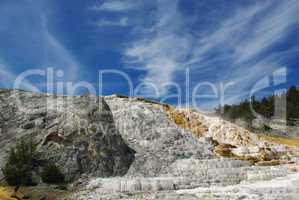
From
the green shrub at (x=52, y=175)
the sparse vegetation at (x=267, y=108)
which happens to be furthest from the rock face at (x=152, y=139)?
the sparse vegetation at (x=267, y=108)

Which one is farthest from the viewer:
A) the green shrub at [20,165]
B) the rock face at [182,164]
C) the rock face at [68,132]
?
the rock face at [68,132]

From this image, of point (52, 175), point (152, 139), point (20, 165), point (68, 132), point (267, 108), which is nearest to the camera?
point (52, 175)

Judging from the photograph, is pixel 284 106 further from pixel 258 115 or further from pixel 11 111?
pixel 11 111

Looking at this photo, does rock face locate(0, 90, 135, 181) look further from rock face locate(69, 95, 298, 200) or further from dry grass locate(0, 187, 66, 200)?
dry grass locate(0, 187, 66, 200)

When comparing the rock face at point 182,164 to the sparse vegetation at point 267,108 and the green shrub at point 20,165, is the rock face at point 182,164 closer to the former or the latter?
the green shrub at point 20,165

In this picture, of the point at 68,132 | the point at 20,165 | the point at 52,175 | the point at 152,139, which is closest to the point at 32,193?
the point at 52,175

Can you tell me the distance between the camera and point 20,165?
83.9 feet

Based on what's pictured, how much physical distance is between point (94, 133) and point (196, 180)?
8.35 meters

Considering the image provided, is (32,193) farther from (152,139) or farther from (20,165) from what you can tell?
(152,139)

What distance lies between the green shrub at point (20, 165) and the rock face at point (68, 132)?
928mm

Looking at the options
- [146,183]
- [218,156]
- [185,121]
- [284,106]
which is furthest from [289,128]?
[146,183]

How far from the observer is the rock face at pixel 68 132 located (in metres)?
27.3

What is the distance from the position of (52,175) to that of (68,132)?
4.20 m

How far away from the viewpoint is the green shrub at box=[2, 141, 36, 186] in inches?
980
